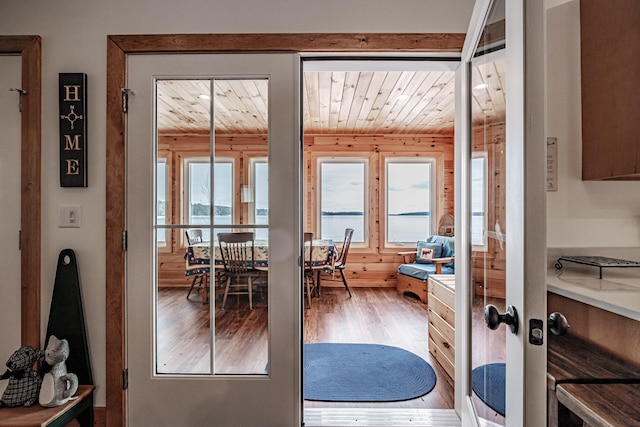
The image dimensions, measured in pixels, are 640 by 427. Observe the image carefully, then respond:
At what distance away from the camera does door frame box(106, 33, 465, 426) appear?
1.83 meters

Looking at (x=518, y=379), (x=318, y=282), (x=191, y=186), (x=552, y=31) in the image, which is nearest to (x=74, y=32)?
(x=191, y=186)

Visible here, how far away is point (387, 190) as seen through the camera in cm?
602

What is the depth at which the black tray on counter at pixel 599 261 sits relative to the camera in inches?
50.6

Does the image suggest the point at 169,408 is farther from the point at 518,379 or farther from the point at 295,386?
the point at 518,379

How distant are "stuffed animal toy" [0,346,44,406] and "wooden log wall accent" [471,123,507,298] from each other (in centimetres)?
205

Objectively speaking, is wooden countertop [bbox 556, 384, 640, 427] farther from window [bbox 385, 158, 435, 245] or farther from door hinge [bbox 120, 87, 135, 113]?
window [bbox 385, 158, 435, 245]

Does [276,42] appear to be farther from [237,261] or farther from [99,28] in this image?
[237,261]

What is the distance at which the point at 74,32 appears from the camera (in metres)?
1.86

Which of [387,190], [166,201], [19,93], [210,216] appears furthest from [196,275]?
[387,190]

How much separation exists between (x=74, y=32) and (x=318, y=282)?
4061 millimetres

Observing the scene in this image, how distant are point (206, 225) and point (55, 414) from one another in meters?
1.06

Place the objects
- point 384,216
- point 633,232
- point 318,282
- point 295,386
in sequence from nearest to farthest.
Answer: point 633,232, point 295,386, point 318,282, point 384,216

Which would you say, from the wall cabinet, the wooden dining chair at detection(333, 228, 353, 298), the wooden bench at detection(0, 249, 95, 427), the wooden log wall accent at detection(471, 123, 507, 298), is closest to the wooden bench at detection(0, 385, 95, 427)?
the wooden bench at detection(0, 249, 95, 427)

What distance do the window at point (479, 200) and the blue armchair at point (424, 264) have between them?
3.22 m
